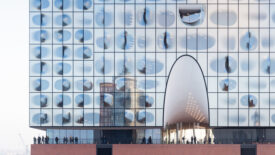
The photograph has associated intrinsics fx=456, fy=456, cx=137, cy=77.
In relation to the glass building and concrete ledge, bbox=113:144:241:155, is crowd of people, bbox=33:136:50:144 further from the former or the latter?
→ concrete ledge, bbox=113:144:241:155

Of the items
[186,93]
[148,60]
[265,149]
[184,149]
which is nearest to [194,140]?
[184,149]

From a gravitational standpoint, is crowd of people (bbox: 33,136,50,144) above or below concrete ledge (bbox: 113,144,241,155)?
above

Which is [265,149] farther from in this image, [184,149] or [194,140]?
[184,149]

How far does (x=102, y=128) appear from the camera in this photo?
5494cm

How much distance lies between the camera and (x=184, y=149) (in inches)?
2012

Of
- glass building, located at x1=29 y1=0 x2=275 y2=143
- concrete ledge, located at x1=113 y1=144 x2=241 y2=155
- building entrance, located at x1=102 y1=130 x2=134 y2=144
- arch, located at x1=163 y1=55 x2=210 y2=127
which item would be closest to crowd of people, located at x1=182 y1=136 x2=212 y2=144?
concrete ledge, located at x1=113 y1=144 x2=241 y2=155

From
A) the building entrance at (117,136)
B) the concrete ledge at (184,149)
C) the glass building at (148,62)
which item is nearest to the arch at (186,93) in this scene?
the glass building at (148,62)

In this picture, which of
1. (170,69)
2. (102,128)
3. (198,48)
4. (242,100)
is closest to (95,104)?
(102,128)

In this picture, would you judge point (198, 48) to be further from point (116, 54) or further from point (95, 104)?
point (95, 104)

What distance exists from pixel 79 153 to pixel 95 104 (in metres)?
6.27

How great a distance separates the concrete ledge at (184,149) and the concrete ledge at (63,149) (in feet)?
15.4

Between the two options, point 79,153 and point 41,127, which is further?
point 41,127

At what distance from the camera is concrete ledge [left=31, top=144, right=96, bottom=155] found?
5162cm

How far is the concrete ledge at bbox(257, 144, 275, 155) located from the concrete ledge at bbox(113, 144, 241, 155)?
2.31 m
